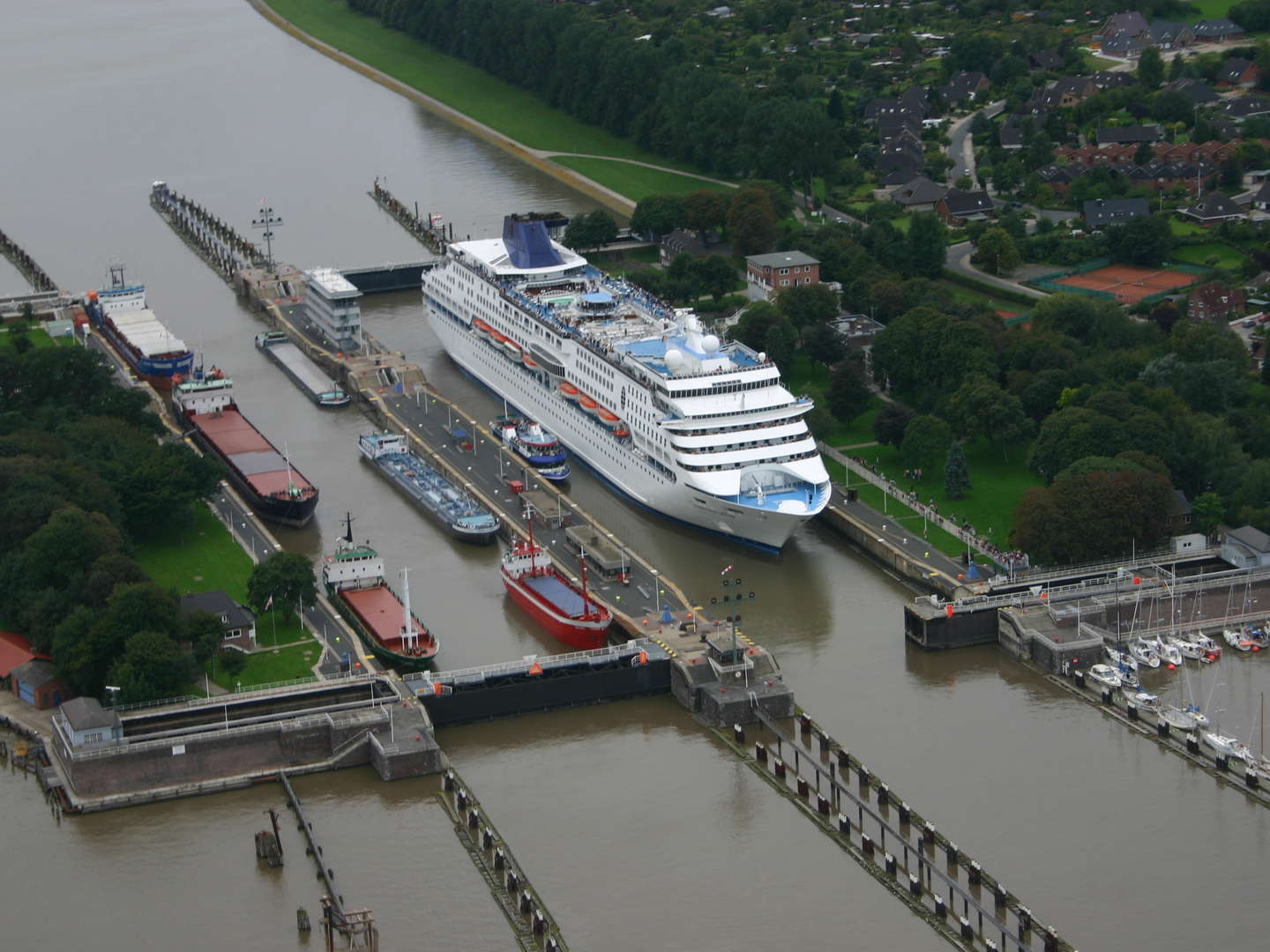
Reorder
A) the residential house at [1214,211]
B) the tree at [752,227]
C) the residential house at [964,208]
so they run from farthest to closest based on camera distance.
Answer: the residential house at [964,208] → the residential house at [1214,211] → the tree at [752,227]

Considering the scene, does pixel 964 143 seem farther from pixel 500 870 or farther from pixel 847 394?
pixel 500 870

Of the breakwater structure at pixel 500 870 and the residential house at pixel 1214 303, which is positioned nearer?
the breakwater structure at pixel 500 870

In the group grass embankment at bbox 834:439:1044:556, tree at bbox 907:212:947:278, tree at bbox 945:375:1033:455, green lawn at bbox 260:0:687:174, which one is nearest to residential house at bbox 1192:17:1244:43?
green lawn at bbox 260:0:687:174

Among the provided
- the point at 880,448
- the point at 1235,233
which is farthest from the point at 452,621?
the point at 1235,233

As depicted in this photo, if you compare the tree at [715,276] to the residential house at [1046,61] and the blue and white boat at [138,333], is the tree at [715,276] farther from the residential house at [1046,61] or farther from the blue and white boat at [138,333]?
the residential house at [1046,61]

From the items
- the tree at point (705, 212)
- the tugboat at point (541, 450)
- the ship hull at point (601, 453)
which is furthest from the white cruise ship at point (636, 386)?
the tree at point (705, 212)

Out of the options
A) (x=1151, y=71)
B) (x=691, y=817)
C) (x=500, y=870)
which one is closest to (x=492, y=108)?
(x=1151, y=71)
